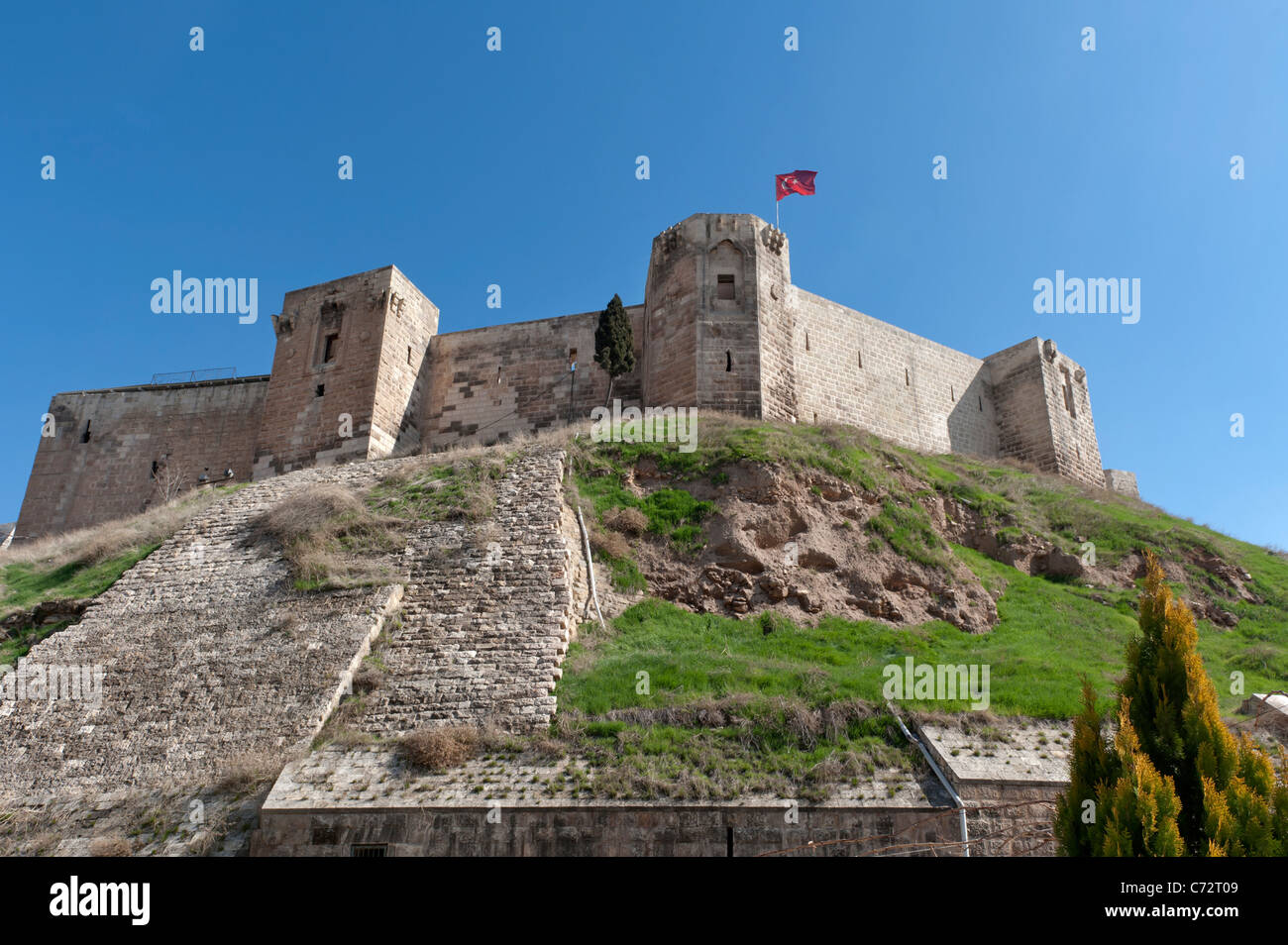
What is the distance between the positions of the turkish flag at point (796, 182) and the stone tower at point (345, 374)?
1141cm

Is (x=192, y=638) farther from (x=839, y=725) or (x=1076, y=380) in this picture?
(x=1076, y=380)

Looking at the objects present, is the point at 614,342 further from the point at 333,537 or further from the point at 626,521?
the point at 333,537

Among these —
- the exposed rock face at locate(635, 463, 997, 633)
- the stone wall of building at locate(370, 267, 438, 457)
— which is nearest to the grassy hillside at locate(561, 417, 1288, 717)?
the exposed rock face at locate(635, 463, 997, 633)

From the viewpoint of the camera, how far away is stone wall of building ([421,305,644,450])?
25.8m

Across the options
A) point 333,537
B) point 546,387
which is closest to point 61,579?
point 333,537

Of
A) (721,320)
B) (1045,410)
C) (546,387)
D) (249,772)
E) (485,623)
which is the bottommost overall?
(249,772)

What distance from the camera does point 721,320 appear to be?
22.6 m

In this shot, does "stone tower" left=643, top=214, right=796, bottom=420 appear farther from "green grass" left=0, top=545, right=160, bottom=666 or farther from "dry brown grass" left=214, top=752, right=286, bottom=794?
"dry brown grass" left=214, top=752, right=286, bottom=794

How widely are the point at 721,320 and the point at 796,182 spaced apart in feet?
16.4

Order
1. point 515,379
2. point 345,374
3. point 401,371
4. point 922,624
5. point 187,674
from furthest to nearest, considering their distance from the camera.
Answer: point 515,379 < point 401,371 < point 345,374 < point 922,624 < point 187,674

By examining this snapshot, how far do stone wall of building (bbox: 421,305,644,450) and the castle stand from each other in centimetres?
5

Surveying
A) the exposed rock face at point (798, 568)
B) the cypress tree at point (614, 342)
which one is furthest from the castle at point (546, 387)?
the exposed rock face at point (798, 568)

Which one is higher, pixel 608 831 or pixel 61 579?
pixel 61 579
